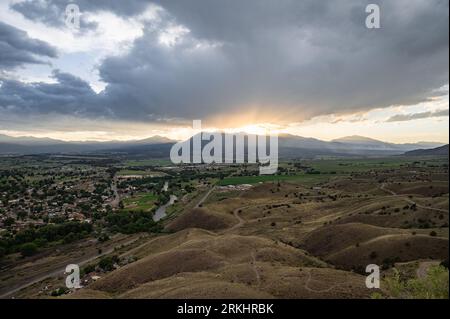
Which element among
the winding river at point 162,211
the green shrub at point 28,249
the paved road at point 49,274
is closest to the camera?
the paved road at point 49,274

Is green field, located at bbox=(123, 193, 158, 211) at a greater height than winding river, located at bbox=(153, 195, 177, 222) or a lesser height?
greater

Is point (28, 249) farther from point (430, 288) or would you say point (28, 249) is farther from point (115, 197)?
point (430, 288)

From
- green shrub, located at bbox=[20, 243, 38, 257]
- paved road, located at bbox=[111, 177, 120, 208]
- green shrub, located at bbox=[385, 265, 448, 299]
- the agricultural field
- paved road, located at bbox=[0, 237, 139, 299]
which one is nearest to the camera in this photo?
green shrub, located at bbox=[385, 265, 448, 299]

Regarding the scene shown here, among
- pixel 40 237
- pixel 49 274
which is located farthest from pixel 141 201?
pixel 49 274

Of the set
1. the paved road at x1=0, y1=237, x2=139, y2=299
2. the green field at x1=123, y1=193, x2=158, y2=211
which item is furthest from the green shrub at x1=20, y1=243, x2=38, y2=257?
the green field at x1=123, y1=193, x2=158, y2=211

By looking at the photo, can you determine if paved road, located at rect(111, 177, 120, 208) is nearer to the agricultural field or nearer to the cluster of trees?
the agricultural field

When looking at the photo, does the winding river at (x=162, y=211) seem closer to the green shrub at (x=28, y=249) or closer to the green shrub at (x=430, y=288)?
the green shrub at (x=28, y=249)

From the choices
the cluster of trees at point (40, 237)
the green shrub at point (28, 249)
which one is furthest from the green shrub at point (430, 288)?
the cluster of trees at point (40, 237)
